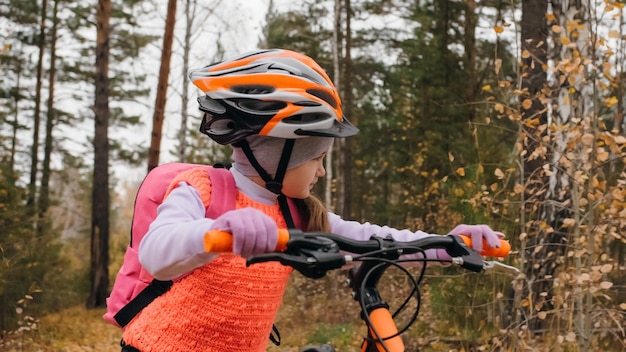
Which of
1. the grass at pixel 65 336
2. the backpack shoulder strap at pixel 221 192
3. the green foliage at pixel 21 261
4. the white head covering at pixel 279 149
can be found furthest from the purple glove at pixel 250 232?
the grass at pixel 65 336

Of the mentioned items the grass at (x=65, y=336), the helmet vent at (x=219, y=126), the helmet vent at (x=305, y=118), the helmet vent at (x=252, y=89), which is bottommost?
the grass at (x=65, y=336)

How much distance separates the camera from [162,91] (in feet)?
40.6

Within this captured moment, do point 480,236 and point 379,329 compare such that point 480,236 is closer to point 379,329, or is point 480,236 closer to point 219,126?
point 379,329

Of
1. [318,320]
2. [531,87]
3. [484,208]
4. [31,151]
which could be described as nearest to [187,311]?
[484,208]

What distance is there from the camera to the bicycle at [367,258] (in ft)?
4.54

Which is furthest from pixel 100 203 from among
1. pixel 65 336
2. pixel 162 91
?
pixel 65 336

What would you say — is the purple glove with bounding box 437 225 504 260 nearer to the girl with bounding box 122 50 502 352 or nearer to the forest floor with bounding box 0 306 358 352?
the girl with bounding box 122 50 502 352

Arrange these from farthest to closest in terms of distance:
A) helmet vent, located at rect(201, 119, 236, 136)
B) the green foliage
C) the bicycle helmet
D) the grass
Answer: the grass → the green foliage → helmet vent, located at rect(201, 119, 236, 136) → the bicycle helmet

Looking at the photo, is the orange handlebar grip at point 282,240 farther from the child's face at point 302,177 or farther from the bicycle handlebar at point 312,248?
the child's face at point 302,177

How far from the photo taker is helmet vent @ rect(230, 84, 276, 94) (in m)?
2.00

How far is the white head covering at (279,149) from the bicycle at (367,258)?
0.43 m

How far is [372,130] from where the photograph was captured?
61.5 feet

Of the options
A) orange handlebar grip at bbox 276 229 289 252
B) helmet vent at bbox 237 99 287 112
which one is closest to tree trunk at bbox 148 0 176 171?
helmet vent at bbox 237 99 287 112

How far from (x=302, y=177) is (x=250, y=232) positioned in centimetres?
76
